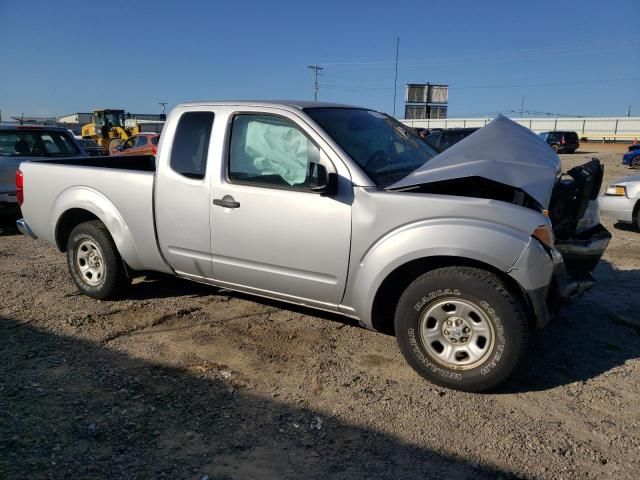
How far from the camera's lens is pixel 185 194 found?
4.25 meters

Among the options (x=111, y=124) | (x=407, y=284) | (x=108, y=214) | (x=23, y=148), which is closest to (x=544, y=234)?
(x=407, y=284)

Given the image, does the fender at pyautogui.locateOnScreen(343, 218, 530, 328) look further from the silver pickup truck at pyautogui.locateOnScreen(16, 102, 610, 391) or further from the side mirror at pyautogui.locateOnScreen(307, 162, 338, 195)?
the side mirror at pyautogui.locateOnScreen(307, 162, 338, 195)

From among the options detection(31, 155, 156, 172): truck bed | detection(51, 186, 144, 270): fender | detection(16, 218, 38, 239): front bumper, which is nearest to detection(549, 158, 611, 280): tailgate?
detection(51, 186, 144, 270): fender

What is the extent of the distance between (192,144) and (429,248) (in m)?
2.22

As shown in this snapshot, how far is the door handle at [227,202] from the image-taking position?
3988 mm

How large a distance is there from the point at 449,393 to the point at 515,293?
2.57 feet

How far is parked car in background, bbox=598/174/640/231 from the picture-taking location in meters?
8.24

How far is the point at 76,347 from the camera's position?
4.09m

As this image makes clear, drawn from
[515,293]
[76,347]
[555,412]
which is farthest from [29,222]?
[555,412]

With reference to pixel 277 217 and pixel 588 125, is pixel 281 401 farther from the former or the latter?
pixel 588 125

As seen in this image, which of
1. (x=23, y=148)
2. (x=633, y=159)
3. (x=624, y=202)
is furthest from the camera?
(x=633, y=159)

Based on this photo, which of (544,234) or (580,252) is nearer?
(544,234)

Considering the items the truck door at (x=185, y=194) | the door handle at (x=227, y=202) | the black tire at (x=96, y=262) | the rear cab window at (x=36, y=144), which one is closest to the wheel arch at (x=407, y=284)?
the door handle at (x=227, y=202)

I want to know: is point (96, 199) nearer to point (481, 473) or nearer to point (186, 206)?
point (186, 206)
